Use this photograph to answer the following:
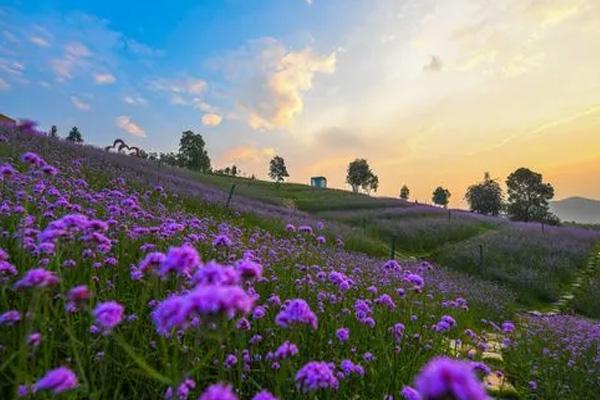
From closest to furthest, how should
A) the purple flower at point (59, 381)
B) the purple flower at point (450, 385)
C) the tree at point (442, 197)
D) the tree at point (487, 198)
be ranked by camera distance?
the purple flower at point (450, 385) → the purple flower at point (59, 381) → the tree at point (487, 198) → the tree at point (442, 197)

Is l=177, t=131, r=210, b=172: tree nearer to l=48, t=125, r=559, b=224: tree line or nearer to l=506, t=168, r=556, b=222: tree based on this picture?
l=48, t=125, r=559, b=224: tree line

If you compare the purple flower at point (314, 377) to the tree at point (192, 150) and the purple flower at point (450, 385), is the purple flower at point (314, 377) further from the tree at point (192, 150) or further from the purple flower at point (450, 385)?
the tree at point (192, 150)

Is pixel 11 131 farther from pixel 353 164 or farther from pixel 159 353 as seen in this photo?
pixel 353 164

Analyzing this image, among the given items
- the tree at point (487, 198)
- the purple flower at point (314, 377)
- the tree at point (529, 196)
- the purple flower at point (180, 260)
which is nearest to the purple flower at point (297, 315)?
the purple flower at point (314, 377)

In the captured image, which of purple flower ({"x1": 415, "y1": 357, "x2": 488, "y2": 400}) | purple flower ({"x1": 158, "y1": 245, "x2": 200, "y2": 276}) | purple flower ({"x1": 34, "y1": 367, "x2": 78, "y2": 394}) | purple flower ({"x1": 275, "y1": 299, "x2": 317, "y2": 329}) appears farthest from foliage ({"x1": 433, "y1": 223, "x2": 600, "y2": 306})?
purple flower ({"x1": 415, "y1": 357, "x2": 488, "y2": 400})

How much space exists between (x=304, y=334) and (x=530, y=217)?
50.8 m

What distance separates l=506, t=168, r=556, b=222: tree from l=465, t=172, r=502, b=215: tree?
8386 mm

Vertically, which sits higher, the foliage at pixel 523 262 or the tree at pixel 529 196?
the tree at pixel 529 196

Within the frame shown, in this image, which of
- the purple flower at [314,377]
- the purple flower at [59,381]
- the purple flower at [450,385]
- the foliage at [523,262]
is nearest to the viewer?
the purple flower at [450,385]

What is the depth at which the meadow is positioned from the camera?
5.69 feet

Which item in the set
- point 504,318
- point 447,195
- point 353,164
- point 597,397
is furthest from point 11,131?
point 447,195

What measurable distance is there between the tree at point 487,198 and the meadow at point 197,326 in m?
53.0

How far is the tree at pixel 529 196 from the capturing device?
48719 mm

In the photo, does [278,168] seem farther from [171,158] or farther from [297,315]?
[297,315]
